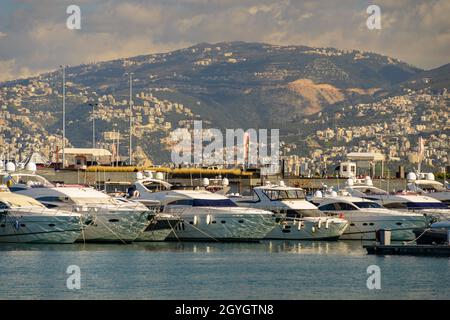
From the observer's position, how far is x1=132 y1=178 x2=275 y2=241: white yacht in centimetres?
7731

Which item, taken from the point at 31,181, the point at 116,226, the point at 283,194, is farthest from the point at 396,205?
the point at 31,181

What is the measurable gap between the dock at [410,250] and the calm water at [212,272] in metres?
0.91

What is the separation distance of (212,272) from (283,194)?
21.3 metres

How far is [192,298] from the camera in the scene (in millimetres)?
52750

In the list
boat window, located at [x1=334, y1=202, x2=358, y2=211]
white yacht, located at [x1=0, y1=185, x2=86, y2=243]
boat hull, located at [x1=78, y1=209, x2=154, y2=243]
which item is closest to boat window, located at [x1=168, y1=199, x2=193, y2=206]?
boat hull, located at [x1=78, y1=209, x2=154, y2=243]

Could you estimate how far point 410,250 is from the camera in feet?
226

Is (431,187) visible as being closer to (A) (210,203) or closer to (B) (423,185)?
(B) (423,185)

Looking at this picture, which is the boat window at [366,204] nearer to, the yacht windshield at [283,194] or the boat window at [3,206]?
the yacht windshield at [283,194]

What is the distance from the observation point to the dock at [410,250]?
68188mm

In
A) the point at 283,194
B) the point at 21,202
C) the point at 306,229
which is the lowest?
the point at 306,229

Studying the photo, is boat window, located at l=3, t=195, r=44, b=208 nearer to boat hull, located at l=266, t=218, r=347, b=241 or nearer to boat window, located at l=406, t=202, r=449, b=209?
boat hull, located at l=266, t=218, r=347, b=241

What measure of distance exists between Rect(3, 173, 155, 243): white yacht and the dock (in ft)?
41.3

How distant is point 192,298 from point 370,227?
3102 centimetres
